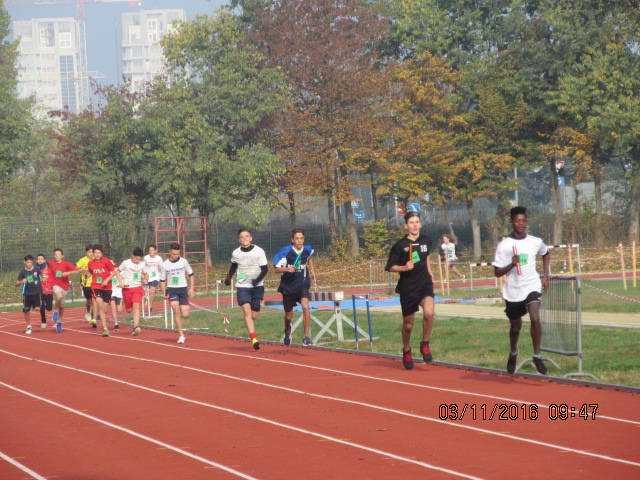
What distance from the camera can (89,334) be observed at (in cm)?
2302

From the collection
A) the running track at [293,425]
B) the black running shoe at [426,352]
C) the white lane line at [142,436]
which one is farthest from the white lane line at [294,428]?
the black running shoe at [426,352]

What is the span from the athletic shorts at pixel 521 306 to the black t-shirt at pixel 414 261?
1.67 metres

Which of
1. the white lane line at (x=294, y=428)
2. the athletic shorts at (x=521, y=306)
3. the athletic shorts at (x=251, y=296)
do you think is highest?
the athletic shorts at (x=251, y=296)

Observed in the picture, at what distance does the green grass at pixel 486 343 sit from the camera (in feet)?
42.7

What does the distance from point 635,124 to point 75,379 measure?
110 feet

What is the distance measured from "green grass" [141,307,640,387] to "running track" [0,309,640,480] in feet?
2.81

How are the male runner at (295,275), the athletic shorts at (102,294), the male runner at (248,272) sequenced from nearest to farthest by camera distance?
the male runner at (295,275), the male runner at (248,272), the athletic shorts at (102,294)

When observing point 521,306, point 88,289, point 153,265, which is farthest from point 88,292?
point 521,306

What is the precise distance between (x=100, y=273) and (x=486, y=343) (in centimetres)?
1036

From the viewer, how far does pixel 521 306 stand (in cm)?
1244

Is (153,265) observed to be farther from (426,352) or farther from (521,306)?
(521,306)

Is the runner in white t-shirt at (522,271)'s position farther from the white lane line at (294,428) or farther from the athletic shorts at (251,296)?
the athletic shorts at (251,296)

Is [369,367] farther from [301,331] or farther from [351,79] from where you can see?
[351,79]

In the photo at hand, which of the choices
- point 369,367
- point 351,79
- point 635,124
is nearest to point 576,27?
point 635,124
